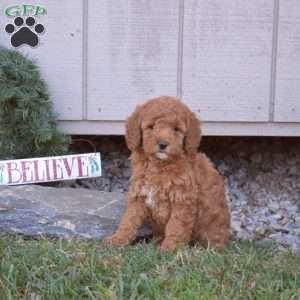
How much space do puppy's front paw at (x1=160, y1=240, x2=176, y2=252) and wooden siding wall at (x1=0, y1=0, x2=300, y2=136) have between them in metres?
2.50

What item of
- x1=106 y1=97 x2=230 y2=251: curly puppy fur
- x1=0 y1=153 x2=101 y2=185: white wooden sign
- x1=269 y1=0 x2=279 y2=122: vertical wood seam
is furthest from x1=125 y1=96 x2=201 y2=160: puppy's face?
x1=269 y1=0 x2=279 y2=122: vertical wood seam

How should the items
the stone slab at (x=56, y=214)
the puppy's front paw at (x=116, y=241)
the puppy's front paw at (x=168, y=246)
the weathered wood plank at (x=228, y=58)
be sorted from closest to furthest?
the puppy's front paw at (x=168, y=246) < the puppy's front paw at (x=116, y=241) < the stone slab at (x=56, y=214) < the weathered wood plank at (x=228, y=58)

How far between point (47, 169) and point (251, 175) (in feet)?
9.12

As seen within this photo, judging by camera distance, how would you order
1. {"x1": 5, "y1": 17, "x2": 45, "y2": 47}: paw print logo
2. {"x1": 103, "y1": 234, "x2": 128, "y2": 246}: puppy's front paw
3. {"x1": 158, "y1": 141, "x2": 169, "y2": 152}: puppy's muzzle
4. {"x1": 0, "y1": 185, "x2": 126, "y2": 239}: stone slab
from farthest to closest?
{"x1": 5, "y1": 17, "x2": 45, "y2": 47}: paw print logo → {"x1": 0, "y1": 185, "x2": 126, "y2": 239}: stone slab → {"x1": 103, "y1": 234, "x2": 128, "y2": 246}: puppy's front paw → {"x1": 158, "y1": 141, "x2": 169, "y2": 152}: puppy's muzzle

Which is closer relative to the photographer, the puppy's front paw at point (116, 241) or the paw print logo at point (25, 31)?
the puppy's front paw at point (116, 241)

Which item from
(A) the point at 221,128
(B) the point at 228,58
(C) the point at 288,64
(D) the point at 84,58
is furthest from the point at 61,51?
(C) the point at 288,64

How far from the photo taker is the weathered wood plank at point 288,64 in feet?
22.0

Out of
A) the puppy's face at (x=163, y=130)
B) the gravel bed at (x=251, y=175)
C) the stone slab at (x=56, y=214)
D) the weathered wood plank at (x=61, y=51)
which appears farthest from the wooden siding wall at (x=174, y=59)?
the puppy's face at (x=163, y=130)

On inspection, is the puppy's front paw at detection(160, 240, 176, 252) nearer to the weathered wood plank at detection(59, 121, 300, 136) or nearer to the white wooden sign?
the white wooden sign

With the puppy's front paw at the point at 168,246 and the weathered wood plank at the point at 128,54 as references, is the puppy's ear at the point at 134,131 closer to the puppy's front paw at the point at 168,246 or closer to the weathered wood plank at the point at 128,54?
the puppy's front paw at the point at 168,246

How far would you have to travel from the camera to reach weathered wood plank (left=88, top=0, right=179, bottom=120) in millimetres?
6504

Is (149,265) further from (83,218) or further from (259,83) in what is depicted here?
(259,83)

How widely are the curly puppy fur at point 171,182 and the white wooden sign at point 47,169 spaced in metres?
1.41

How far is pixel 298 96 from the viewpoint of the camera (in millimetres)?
6828
